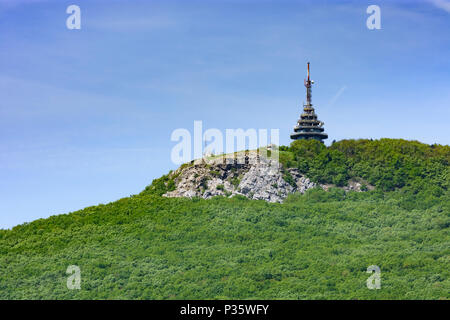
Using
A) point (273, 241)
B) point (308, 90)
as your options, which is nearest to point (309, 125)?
point (308, 90)

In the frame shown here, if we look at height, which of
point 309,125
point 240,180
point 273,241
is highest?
point 309,125

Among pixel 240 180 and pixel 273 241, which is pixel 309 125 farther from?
pixel 273 241

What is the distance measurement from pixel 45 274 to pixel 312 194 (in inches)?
1452

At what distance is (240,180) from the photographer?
100 m

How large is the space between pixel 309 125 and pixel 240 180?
2065 centimetres

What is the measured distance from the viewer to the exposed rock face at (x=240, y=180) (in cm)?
9919

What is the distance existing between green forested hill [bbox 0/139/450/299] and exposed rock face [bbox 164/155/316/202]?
2043 millimetres

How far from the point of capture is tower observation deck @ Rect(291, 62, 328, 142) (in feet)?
379

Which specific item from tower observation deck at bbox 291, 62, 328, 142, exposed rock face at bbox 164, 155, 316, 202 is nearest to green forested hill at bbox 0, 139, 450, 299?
exposed rock face at bbox 164, 155, 316, 202

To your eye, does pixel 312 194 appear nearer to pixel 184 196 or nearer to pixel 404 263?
pixel 184 196

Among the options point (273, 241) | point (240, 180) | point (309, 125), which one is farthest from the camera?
point (309, 125)

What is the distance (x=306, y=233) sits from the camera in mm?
90188

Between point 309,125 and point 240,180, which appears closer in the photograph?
point 240,180

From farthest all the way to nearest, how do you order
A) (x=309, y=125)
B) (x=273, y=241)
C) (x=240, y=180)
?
1. (x=309, y=125)
2. (x=240, y=180)
3. (x=273, y=241)
